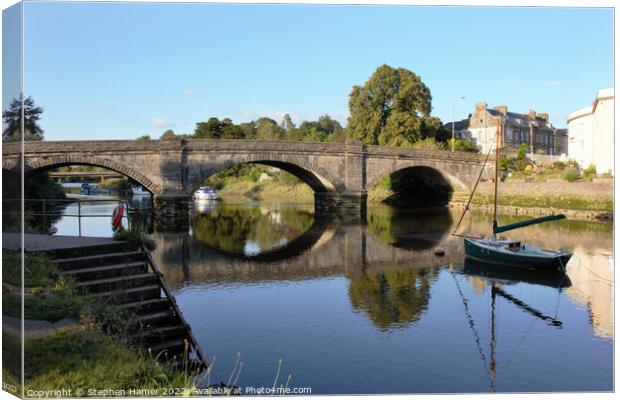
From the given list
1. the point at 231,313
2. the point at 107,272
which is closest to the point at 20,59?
the point at 107,272

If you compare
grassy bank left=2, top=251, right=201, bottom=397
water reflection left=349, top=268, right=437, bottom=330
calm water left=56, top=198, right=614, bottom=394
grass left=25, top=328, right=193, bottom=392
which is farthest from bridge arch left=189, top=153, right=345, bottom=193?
grass left=25, top=328, right=193, bottom=392

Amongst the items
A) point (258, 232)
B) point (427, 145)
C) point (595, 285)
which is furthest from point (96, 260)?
point (427, 145)

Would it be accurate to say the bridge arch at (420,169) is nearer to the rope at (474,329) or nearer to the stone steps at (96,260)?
the rope at (474,329)

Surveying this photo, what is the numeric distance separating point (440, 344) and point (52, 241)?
34.8 ft

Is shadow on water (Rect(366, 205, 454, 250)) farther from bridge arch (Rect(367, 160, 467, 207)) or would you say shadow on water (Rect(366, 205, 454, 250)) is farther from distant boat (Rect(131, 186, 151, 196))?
distant boat (Rect(131, 186, 151, 196))

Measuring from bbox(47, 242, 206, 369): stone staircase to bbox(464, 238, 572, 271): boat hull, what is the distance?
16.0 metres

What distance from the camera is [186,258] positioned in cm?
2669

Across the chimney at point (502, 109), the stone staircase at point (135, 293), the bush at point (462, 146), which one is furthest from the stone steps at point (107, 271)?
the chimney at point (502, 109)

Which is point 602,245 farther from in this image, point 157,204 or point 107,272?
point 157,204

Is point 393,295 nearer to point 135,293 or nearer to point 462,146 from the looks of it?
point 135,293

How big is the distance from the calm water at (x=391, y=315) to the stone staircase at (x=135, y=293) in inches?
36.6

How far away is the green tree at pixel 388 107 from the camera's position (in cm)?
6762

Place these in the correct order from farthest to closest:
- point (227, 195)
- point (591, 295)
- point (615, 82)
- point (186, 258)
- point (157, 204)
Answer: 1. point (227, 195)
2. point (157, 204)
3. point (186, 258)
4. point (591, 295)
5. point (615, 82)

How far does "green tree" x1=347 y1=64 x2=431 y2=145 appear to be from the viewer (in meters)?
67.6
